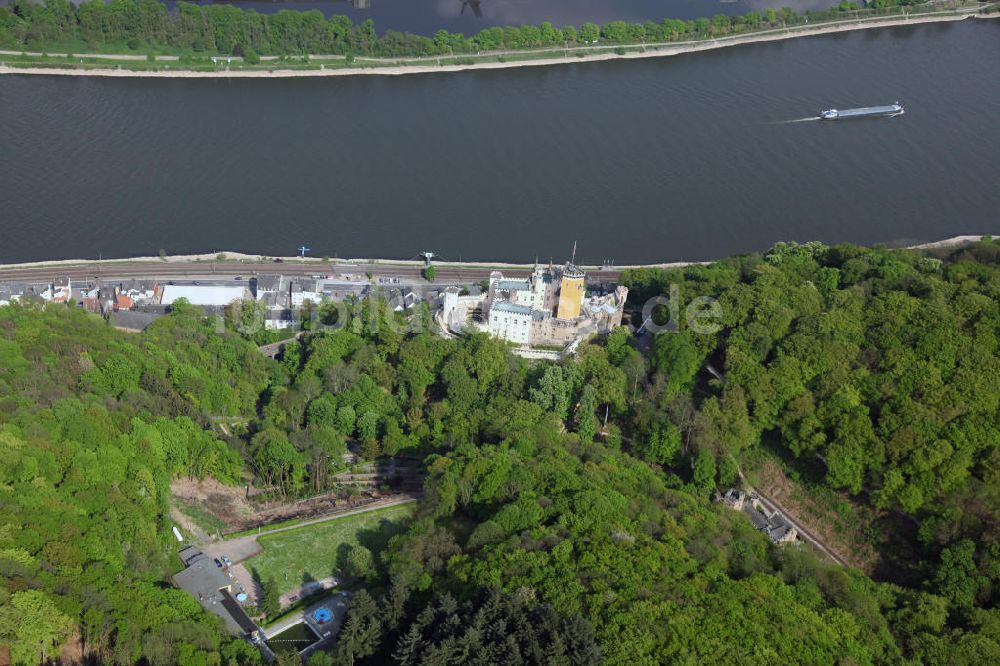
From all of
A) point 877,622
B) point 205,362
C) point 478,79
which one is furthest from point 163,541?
point 478,79

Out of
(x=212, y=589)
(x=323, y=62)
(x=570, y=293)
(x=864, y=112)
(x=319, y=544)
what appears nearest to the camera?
(x=212, y=589)

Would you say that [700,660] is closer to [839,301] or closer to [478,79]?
[839,301]

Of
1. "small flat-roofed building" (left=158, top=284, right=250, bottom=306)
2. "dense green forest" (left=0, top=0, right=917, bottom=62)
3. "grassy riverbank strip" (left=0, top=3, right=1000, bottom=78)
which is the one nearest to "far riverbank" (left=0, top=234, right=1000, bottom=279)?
"small flat-roofed building" (left=158, top=284, right=250, bottom=306)

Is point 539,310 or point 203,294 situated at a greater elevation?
point 539,310

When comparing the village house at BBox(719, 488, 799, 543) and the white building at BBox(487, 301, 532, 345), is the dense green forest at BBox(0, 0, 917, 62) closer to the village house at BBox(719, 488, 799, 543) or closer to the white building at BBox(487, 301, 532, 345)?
the white building at BBox(487, 301, 532, 345)

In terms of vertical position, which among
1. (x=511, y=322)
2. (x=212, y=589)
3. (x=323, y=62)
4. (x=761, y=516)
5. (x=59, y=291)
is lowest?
(x=761, y=516)

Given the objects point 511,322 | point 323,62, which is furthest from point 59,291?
point 323,62

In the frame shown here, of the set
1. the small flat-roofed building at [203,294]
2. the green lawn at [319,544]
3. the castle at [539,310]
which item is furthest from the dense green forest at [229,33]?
the green lawn at [319,544]

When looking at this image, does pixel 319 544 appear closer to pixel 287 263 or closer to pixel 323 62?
pixel 287 263
